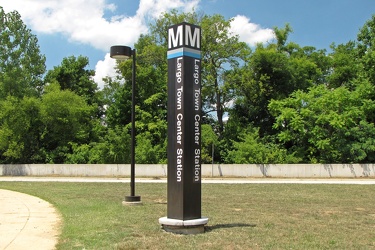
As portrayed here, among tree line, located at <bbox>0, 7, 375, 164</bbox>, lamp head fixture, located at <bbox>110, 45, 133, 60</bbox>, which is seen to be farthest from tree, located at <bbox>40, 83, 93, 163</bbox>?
lamp head fixture, located at <bbox>110, 45, 133, 60</bbox>

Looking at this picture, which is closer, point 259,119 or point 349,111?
point 349,111

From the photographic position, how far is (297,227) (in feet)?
31.4

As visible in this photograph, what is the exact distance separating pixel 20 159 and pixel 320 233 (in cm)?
3780

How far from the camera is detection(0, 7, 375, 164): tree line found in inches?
1494

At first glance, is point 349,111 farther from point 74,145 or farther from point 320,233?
point 320,233

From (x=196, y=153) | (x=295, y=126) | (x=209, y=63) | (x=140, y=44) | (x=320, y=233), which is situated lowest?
(x=320, y=233)

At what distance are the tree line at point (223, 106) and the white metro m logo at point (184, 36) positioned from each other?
2909 centimetres

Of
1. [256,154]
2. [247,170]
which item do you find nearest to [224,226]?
[247,170]

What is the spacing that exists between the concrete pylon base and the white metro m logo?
3.77 metres

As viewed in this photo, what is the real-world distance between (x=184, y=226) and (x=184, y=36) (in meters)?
4.06

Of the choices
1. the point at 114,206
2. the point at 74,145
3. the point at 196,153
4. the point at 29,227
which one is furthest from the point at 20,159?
the point at 196,153

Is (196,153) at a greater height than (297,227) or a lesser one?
greater

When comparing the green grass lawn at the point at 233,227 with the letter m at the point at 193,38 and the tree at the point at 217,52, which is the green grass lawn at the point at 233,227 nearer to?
the letter m at the point at 193,38

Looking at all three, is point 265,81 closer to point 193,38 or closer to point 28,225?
point 193,38
